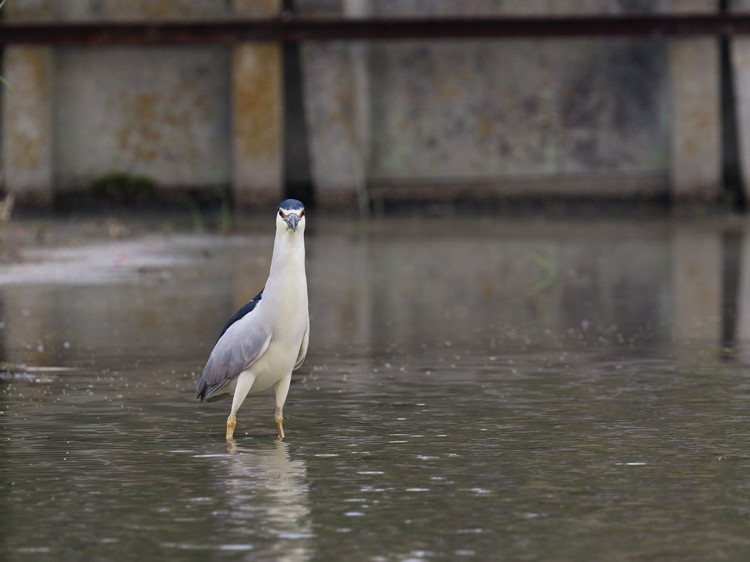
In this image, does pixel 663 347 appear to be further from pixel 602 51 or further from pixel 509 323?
pixel 602 51

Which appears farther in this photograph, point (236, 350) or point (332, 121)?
point (332, 121)

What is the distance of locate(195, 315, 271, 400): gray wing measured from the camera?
6922 millimetres

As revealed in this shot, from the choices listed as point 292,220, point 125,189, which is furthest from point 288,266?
point 125,189

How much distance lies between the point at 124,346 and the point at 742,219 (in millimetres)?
10904

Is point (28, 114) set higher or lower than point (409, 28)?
lower

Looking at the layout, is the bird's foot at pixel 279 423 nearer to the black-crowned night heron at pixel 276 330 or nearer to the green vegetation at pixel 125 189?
the black-crowned night heron at pixel 276 330

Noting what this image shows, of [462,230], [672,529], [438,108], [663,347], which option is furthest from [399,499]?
[438,108]

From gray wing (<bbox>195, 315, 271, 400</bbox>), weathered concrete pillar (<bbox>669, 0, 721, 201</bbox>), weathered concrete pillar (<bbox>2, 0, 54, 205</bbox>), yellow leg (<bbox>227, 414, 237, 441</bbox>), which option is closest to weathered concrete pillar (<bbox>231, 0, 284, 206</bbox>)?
weathered concrete pillar (<bbox>2, 0, 54, 205</bbox>)

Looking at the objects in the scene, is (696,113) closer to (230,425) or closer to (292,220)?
(292,220)

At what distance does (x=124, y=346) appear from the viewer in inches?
386

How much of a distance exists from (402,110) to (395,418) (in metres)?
14.0

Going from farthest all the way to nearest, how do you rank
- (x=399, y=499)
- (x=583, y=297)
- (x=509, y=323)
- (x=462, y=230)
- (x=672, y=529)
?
(x=462, y=230) < (x=583, y=297) < (x=509, y=323) < (x=399, y=499) < (x=672, y=529)

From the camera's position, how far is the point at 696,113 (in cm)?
2017

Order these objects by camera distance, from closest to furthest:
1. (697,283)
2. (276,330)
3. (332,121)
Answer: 1. (276,330)
2. (697,283)
3. (332,121)
